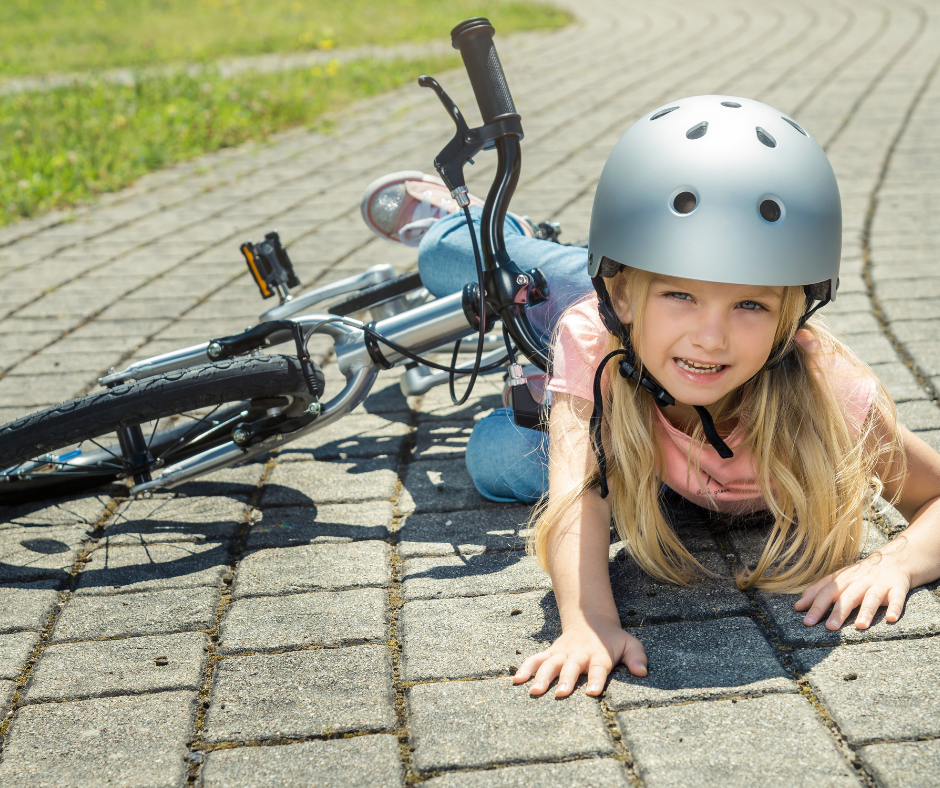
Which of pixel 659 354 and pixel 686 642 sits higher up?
pixel 659 354

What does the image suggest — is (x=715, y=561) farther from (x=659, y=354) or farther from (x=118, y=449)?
(x=118, y=449)

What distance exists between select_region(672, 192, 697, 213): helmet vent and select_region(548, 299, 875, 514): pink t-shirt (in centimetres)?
44

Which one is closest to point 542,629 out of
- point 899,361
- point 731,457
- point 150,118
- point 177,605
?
point 731,457

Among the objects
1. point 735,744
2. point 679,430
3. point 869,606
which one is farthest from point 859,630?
point 679,430

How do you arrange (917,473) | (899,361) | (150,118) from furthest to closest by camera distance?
(150,118) < (899,361) < (917,473)

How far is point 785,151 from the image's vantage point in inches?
84.7

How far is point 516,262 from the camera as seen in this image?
311cm

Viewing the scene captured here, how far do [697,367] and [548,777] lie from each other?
37.9 inches

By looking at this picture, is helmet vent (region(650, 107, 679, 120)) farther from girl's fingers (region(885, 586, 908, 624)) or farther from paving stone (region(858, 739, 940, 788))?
paving stone (region(858, 739, 940, 788))

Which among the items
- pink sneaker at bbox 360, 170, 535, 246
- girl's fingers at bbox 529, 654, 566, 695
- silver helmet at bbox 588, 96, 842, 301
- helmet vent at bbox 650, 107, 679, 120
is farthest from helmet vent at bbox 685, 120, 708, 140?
pink sneaker at bbox 360, 170, 535, 246

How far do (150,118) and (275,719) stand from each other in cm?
796

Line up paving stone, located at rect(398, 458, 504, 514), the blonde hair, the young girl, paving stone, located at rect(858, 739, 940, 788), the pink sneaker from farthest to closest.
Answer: the pink sneaker < paving stone, located at rect(398, 458, 504, 514) < the blonde hair < the young girl < paving stone, located at rect(858, 739, 940, 788)

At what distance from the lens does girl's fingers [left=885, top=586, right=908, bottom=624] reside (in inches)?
86.8

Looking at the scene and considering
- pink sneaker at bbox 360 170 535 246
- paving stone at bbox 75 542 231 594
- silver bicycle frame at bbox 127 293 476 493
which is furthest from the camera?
pink sneaker at bbox 360 170 535 246
